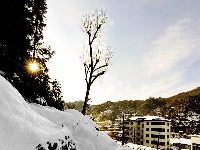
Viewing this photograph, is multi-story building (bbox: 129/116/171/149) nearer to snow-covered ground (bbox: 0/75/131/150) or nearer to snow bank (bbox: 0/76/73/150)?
snow-covered ground (bbox: 0/75/131/150)

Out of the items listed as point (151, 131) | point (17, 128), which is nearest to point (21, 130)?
point (17, 128)

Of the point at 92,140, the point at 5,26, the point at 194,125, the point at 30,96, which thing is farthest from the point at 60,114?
the point at 194,125

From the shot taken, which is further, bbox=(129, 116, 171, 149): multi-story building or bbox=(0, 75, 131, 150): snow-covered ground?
bbox=(129, 116, 171, 149): multi-story building

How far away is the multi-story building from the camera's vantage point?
75.9m

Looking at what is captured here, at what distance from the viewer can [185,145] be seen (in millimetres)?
77188

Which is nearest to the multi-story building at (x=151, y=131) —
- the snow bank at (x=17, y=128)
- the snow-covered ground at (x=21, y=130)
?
the snow-covered ground at (x=21, y=130)

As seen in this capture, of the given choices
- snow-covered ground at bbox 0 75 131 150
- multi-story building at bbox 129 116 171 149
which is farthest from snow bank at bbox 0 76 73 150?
multi-story building at bbox 129 116 171 149

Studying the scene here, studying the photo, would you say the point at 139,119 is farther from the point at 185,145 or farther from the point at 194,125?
the point at 194,125

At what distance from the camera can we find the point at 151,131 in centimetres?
8062

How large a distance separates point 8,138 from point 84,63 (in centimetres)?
1914

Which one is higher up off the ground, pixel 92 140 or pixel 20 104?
pixel 20 104

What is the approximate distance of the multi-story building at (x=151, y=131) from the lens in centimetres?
7589

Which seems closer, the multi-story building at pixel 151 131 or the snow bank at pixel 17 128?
the snow bank at pixel 17 128

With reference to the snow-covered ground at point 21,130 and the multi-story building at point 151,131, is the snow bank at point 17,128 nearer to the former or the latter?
the snow-covered ground at point 21,130
